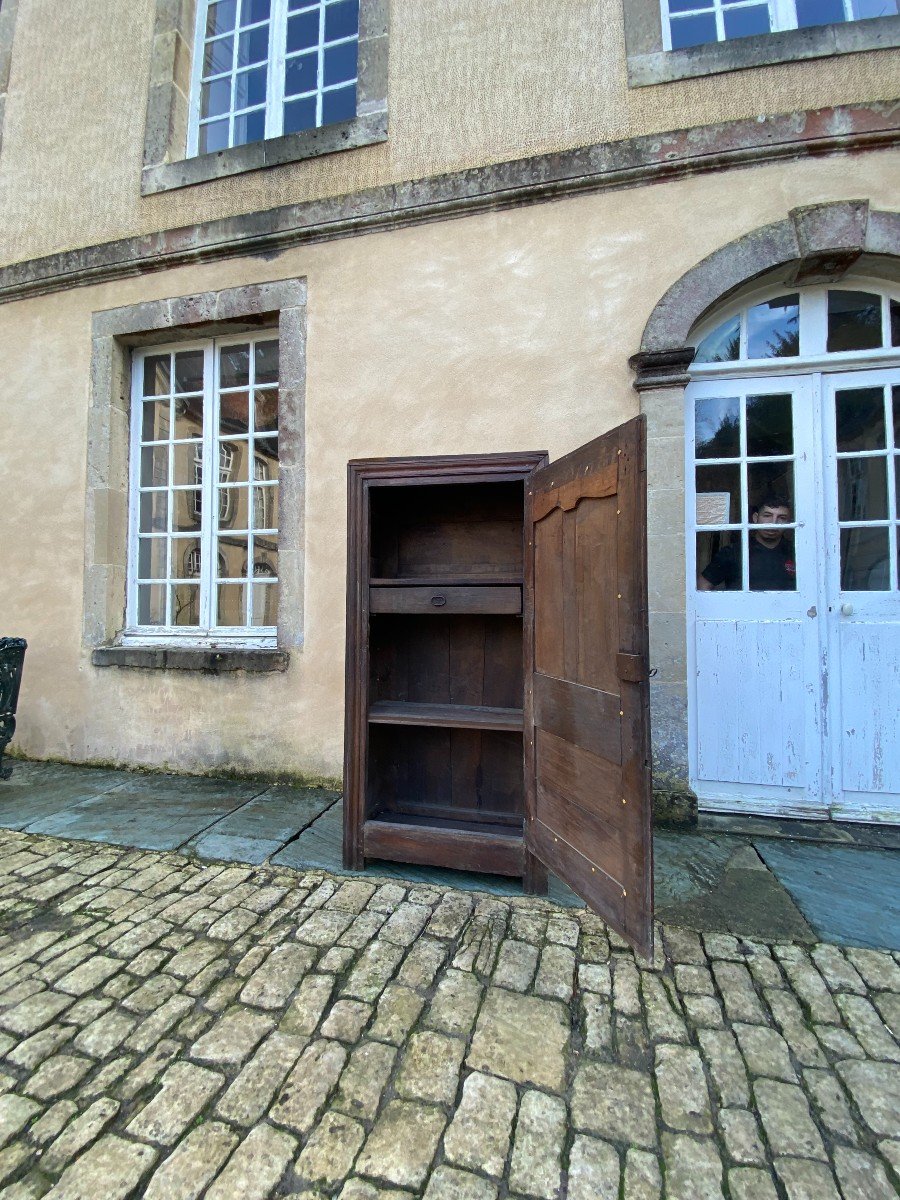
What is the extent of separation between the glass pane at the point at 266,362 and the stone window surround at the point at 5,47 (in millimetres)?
3047

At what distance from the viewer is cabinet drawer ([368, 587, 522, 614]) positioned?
251 centimetres

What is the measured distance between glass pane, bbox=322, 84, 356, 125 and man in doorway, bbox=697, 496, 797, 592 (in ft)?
13.4

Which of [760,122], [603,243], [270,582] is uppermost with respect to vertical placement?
[760,122]

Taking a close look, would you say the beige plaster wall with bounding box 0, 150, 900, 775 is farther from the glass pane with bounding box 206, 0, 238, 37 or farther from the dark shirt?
the glass pane with bounding box 206, 0, 238, 37

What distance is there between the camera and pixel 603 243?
3334 millimetres

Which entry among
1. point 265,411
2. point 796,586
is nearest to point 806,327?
point 796,586

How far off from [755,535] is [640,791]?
85.8 inches

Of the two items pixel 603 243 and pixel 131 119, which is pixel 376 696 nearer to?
pixel 603 243

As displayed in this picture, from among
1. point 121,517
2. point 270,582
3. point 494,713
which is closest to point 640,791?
point 494,713

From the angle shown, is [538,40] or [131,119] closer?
[538,40]

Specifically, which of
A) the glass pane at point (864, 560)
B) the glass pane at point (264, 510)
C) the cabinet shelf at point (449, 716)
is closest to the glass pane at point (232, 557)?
the glass pane at point (264, 510)

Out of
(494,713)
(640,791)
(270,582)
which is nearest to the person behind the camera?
(640,791)

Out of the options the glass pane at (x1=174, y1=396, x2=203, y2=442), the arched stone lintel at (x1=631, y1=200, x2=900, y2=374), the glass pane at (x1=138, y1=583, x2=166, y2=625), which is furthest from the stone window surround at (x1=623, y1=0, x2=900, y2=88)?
the glass pane at (x1=138, y1=583, x2=166, y2=625)

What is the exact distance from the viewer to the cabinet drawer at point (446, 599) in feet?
8.23
